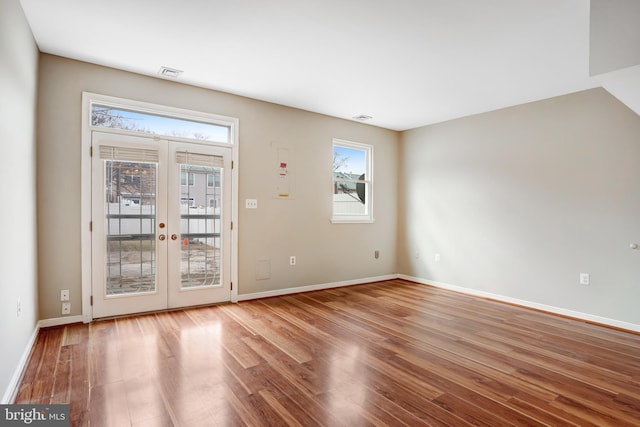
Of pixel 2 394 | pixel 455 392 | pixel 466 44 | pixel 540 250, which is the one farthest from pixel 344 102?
pixel 2 394

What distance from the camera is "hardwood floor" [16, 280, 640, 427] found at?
199cm

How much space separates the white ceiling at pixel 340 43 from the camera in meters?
2.48

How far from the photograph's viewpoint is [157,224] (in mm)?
3812

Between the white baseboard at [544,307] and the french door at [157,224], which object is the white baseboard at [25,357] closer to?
the french door at [157,224]

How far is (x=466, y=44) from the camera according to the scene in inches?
116

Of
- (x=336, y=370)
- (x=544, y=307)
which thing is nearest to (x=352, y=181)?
(x=544, y=307)

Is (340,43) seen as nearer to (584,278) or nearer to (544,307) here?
(584,278)

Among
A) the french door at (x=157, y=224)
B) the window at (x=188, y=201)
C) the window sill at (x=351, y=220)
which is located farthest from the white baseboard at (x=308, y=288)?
the window at (x=188, y=201)

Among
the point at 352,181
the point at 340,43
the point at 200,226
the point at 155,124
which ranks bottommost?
the point at 200,226

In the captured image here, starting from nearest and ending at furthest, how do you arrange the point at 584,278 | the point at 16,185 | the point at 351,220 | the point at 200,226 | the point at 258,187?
the point at 16,185
the point at 584,278
the point at 200,226
the point at 258,187
the point at 351,220

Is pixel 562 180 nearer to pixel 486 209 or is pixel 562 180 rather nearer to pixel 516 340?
pixel 486 209

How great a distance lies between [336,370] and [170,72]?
11.4 ft

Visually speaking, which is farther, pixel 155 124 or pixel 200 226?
pixel 200 226

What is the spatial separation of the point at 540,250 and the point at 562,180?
0.93 m
